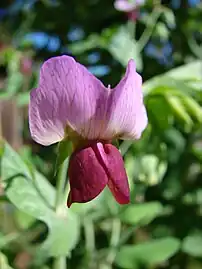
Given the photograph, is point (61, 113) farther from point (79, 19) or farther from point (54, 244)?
point (79, 19)

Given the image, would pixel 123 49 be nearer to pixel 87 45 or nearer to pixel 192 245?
pixel 87 45

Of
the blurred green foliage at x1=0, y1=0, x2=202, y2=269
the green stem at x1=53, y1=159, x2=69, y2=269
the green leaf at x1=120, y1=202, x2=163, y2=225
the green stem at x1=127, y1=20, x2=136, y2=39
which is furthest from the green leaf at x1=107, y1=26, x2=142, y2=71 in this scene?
the green stem at x1=53, y1=159, x2=69, y2=269

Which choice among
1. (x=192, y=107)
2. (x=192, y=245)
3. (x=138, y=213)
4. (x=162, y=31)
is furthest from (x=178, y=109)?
(x=162, y=31)

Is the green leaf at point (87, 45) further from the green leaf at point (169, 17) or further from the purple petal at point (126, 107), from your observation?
the purple petal at point (126, 107)

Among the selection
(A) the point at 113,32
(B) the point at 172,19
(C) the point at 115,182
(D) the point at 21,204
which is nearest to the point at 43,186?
(D) the point at 21,204

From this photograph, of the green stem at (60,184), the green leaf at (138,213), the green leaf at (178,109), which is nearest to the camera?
the green stem at (60,184)

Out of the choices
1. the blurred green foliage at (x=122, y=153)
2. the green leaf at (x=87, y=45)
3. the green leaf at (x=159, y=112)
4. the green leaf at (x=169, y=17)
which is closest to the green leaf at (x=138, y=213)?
the blurred green foliage at (x=122, y=153)
